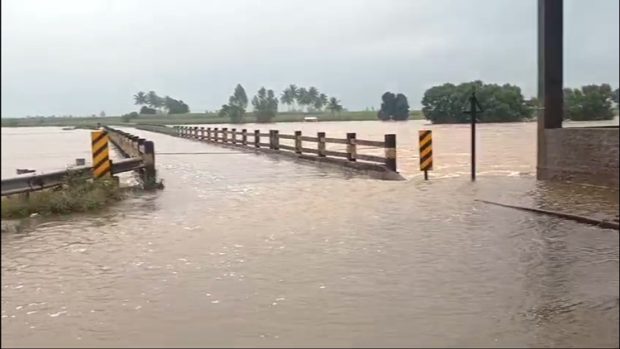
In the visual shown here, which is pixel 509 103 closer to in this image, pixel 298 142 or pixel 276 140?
pixel 298 142

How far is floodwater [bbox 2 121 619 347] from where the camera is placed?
4.58 meters

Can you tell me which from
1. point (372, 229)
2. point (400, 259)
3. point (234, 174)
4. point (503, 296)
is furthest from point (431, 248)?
point (234, 174)

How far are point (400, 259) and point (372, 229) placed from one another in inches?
71.5

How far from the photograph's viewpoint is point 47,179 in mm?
6984

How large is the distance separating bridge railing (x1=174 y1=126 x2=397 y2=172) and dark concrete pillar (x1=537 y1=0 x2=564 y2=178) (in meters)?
3.40

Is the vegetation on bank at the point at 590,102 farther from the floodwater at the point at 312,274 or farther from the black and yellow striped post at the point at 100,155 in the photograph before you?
the black and yellow striped post at the point at 100,155

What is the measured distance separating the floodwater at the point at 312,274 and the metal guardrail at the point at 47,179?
7cm

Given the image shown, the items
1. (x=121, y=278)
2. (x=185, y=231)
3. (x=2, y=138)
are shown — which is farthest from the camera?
(x=185, y=231)

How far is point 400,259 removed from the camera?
22.5 ft

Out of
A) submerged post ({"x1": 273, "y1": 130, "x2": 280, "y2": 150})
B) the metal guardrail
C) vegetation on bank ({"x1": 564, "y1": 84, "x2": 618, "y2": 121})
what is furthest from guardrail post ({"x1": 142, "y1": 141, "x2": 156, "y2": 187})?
submerged post ({"x1": 273, "y1": 130, "x2": 280, "y2": 150})

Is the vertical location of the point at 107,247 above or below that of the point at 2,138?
below

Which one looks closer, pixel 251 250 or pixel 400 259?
pixel 400 259

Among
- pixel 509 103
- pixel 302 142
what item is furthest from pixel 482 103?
pixel 302 142

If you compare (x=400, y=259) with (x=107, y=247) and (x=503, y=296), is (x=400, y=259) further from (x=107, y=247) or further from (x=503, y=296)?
(x=107, y=247)
